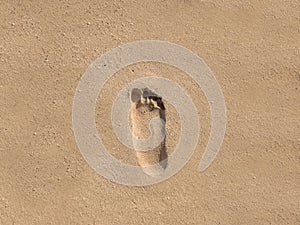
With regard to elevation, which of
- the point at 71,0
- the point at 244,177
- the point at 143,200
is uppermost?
the point at 71,0

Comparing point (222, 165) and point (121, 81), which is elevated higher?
point (121, 81)

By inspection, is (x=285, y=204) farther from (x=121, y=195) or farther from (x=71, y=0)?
(x=71, y=0)

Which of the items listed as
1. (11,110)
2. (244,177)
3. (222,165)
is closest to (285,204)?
(244,177)
